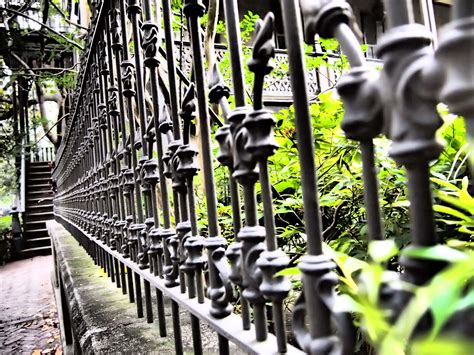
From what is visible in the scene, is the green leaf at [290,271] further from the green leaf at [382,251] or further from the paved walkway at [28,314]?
the paved walkway at [28,314]

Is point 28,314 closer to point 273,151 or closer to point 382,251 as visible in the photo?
point 273,151

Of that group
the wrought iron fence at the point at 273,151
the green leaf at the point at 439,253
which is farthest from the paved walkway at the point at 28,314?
the green leaf at the point at 439,253

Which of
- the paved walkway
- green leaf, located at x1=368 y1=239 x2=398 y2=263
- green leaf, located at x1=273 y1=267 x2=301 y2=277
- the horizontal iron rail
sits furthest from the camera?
the paved walkway

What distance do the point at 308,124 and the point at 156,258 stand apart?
A: 906 millimetres

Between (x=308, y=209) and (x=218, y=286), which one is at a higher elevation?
(x=308, y=209)

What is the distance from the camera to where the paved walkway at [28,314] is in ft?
15.7

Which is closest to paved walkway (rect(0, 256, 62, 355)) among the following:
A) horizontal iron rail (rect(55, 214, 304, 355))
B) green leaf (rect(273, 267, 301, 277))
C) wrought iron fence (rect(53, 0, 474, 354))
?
wrought iron fence (rect(53, 0, 474, 354))

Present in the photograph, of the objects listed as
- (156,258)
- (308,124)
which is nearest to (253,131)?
(308,124)

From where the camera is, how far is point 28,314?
6203mm

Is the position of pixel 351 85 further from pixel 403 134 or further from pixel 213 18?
pixel 213 18

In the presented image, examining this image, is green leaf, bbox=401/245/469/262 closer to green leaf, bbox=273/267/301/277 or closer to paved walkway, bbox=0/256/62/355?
green leaf, bbox=273/267/301/277

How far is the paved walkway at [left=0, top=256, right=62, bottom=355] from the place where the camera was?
4.78 metres

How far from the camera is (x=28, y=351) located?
4.54m

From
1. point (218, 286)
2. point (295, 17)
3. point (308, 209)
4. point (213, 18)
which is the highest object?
point (213, 18)
